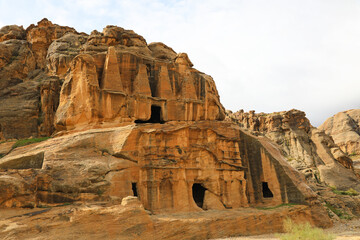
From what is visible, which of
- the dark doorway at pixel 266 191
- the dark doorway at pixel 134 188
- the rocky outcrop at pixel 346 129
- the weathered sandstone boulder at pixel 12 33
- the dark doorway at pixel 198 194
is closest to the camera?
the dark doorway at pixel 134 188

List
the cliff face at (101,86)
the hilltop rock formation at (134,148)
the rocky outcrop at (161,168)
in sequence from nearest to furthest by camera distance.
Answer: the hilltop rock formation at (134,148) → the rocky outcrop at (161,168) → the cliff face at (101,86)

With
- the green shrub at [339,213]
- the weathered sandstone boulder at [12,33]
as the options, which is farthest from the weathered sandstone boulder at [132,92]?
the weathered sandstone boulder at [12,33]

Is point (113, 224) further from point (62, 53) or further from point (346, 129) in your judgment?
point (346, 129)

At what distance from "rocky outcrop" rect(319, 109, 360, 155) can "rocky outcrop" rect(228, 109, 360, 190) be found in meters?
18.3

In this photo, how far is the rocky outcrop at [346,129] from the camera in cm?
7469

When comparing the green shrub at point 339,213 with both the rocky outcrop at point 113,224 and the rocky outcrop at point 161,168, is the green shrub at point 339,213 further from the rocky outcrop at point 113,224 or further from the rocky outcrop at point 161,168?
the rocky outcrop at point 113,224

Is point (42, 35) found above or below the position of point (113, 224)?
above

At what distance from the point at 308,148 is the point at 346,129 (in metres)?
27.4

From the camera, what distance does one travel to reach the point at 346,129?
79938 millimetres

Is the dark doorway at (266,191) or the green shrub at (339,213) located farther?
the green shrub at (339,213)

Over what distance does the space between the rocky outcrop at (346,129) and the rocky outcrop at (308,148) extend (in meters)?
18.3

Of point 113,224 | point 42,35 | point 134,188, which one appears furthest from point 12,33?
point 113,224

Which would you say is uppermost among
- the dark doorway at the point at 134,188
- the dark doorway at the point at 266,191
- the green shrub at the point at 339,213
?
the dark doorway at the point at 134,188

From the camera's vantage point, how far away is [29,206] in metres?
17.8
